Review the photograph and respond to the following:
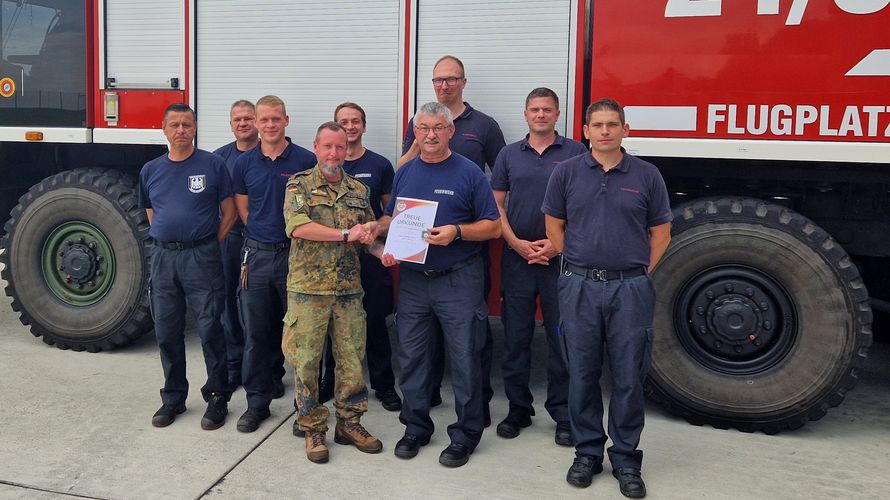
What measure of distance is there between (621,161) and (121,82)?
3.45 m

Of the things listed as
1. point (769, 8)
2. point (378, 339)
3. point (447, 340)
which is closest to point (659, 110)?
point (769, 8)

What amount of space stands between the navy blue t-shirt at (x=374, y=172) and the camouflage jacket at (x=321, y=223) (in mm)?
521

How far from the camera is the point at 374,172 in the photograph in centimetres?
438

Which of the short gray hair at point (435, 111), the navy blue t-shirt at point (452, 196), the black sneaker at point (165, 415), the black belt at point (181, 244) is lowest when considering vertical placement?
the black sneaker at point (165, 415)

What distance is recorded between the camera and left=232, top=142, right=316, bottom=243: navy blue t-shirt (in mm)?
4082

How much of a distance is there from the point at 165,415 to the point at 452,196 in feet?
6.31

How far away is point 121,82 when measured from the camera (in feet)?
17.1

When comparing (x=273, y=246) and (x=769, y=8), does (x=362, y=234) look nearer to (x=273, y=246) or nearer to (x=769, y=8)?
(x=273, y=246)

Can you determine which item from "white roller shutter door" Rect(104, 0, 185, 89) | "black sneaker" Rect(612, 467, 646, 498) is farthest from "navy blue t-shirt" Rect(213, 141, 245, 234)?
"black sneaker" Rect(612, 467, 646, 498)

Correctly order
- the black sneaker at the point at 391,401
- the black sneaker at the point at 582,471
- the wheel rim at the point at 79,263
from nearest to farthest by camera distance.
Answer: the black sneaker at the point at 582,471
the black sneaker at the point at 391,401
the wheel rim at the point at 79,263

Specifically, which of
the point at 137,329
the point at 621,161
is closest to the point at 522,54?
the point at 621,161

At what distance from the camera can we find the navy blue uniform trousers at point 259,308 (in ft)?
13.4

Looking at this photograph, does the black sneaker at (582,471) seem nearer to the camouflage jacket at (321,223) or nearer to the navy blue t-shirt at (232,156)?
the camouflage jacket at (321,223)

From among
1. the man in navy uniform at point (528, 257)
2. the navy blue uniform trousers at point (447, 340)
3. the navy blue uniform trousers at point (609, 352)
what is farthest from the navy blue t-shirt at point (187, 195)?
the navy blue uniform trousers at point (609, 352)
